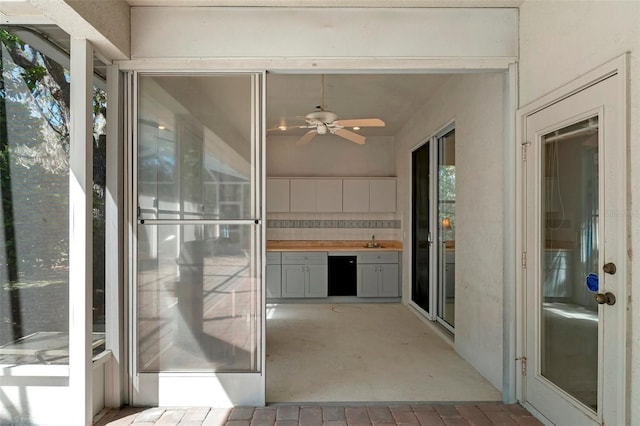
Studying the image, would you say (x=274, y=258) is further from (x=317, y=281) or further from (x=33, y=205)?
(x=33, y=205)

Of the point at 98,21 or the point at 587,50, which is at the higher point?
the point at 98,21

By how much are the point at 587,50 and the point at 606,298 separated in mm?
1381

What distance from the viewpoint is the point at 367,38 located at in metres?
2.65

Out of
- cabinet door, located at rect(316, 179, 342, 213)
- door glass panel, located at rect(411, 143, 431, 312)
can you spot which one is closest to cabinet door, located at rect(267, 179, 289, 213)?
cabinet door, located at rect(316, 179, 342, 213)

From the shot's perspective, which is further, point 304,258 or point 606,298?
point 304,258

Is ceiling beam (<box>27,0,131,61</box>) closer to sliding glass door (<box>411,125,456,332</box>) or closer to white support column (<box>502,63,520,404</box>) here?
white support column (<box>502,63,520,404</box>)

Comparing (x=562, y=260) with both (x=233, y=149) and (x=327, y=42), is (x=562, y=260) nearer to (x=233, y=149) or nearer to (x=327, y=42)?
(x=327, y=42)

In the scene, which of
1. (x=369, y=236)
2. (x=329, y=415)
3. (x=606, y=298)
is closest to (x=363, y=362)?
(x=329, y=415)

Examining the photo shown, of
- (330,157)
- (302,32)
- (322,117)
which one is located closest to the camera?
(302,32)

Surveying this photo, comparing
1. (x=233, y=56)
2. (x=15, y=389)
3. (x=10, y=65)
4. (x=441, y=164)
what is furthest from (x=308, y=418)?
(x=441, y=164)

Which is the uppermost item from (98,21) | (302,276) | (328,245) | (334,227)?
(98,21)

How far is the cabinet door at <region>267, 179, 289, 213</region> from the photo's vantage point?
6449mm

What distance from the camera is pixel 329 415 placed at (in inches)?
100.0

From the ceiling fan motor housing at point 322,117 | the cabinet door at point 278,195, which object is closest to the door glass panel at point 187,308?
the ceiling fan motor housing at point 322,117
